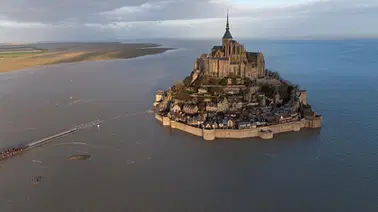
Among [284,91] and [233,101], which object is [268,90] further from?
[233,101]

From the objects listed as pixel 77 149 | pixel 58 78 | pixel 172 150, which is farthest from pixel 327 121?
Result: pixel 58 78

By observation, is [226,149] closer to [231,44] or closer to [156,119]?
[156,119]

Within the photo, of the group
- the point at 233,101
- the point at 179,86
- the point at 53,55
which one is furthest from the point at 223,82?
the point at 53,55

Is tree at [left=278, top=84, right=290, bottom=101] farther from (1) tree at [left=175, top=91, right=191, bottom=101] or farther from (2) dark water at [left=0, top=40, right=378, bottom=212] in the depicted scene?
(1) tree at [left=175, top=91, right=191, bottom=101]

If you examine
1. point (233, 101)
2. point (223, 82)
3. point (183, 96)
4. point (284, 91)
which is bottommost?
point (233, 101)

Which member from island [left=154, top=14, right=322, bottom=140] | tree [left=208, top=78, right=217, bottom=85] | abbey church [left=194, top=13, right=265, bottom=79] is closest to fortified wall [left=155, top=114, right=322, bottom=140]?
island [left=154, top=14, right=322, bottom=140]

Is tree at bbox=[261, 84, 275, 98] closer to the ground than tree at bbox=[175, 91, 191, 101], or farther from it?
farther from it

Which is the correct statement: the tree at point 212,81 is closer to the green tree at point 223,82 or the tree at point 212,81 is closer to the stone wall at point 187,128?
the green tree at point 223,82

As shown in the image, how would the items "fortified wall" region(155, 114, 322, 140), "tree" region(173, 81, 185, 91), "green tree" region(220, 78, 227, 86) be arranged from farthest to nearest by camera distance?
"tree" region(173, 81, 185, 91), "green tree" region(220, 78, 227, 86), "fortified wall" region(155, 114, 322, 140)

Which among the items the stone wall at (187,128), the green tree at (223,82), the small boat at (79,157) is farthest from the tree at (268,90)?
the small boat at (79,157)
